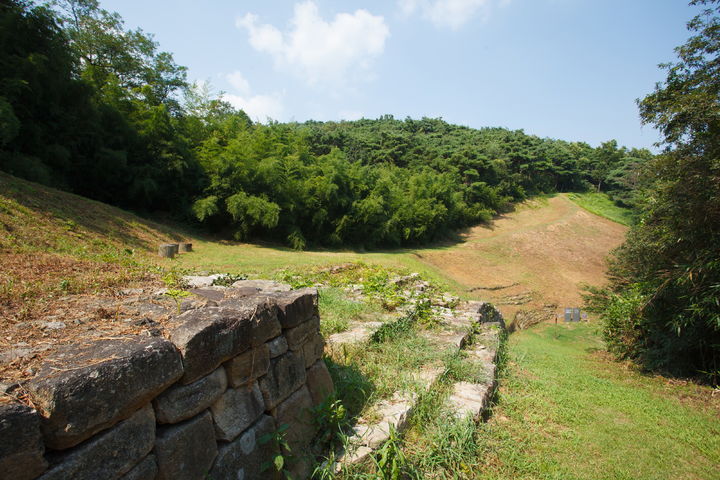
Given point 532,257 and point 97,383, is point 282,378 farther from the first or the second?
point 532,257

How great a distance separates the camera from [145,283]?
2.84m

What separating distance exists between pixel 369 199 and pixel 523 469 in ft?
55.2

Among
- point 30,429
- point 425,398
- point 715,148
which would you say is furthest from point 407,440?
point 715,148

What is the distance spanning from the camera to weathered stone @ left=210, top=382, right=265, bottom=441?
1.79 meters

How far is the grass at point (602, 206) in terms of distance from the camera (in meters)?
32.3

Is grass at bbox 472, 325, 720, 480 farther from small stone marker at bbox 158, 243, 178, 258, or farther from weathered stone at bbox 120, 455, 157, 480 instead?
small stone marker at bbox 158, 243, 178, 258

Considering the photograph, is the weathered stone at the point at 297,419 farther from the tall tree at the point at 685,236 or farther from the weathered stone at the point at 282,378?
the tall tree at the point at 685,236

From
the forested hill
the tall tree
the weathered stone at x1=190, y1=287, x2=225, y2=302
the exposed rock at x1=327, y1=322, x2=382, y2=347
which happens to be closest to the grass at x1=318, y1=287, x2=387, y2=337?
the exposed rock at x1=327, y1=322, x2=382, y2=347

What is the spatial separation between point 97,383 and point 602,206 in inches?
1753

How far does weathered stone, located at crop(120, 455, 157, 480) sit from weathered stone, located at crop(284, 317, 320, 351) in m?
1.00

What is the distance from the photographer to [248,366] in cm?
197

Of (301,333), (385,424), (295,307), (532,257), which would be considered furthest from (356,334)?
(532,257)

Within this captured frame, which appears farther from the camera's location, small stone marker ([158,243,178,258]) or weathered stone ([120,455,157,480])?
small stone marker ([158,243,178,258])

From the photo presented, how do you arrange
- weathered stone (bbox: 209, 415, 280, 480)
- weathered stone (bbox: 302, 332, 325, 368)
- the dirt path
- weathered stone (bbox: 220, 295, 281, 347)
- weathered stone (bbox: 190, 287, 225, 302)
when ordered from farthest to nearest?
the dirt path
weathered stone (bbox: 302, 332, 325, 368)
weathered stone (bbox: 190, 287, 225, 302)
weathered stone (bbox: 220, 295, 281, 347)
weathered stone (bbox: 209, 415, 280, 480)
